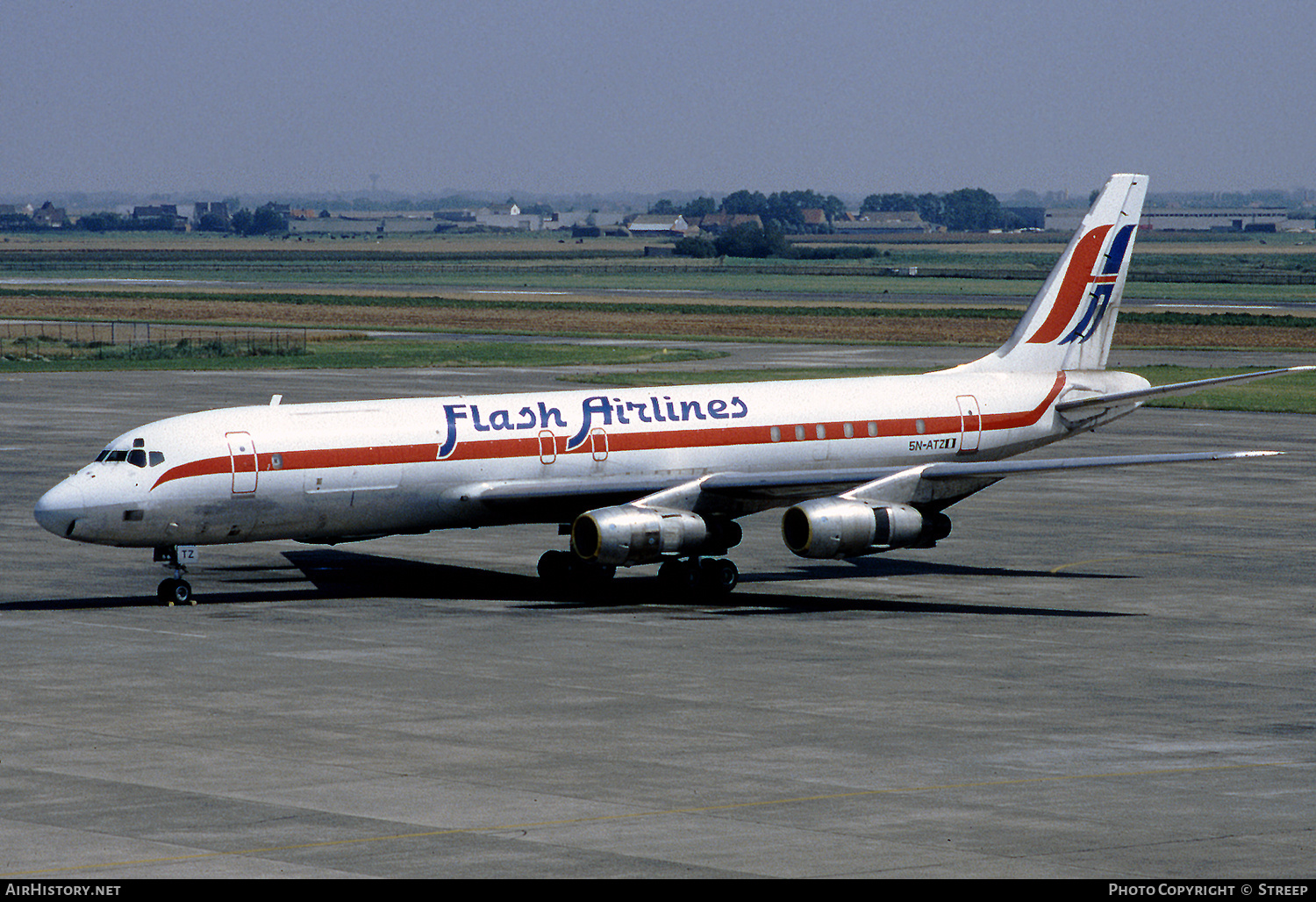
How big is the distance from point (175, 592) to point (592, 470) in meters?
9.54

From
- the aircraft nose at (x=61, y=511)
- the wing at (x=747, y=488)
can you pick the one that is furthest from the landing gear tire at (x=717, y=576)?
the aircraft nose at (x=61, y=511)

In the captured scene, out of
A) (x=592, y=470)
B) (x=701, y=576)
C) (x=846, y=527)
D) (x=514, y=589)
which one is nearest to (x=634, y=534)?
(x=701, y=576)

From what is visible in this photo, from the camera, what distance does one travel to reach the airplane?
3900cm

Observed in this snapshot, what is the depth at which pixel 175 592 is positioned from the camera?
39750mm

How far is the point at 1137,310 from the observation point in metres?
163

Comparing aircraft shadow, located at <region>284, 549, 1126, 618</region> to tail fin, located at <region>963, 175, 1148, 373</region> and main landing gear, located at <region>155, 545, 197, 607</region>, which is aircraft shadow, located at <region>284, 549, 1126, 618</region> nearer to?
main landing gear, located at <region>155, 545, 197, 607</region>

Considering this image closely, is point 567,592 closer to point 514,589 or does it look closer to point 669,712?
point 514,589

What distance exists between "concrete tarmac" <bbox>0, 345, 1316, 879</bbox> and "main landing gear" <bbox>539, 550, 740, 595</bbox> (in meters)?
0.75

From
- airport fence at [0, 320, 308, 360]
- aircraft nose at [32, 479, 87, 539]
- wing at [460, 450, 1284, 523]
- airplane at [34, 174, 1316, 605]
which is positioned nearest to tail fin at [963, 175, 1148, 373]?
airplane at [34, 174, 1316, 605]

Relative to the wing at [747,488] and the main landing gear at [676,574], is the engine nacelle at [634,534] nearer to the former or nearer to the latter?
the wing at [747,488]
